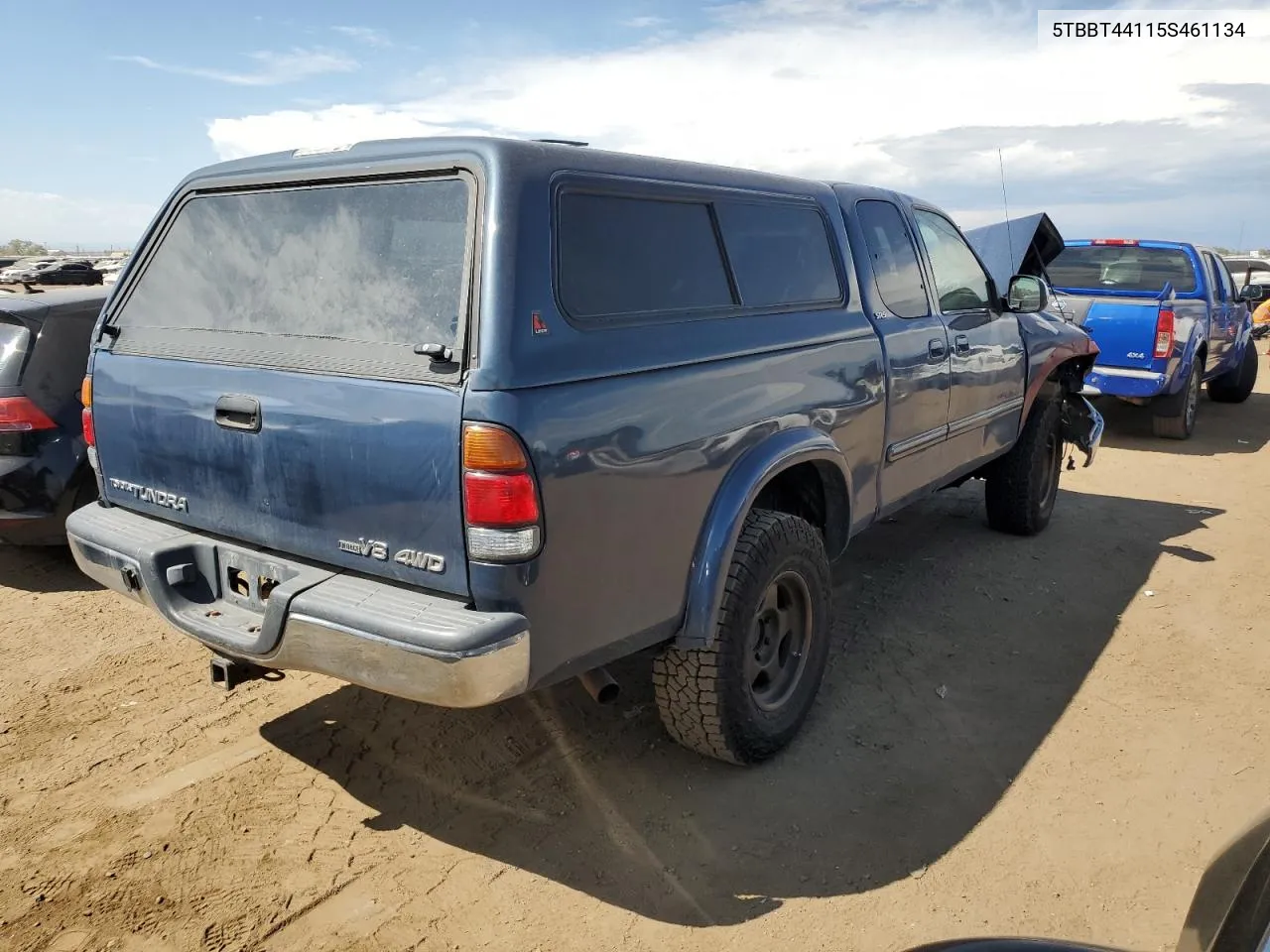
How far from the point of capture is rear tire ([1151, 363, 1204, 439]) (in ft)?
30.3

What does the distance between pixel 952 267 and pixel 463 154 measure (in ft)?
10.1

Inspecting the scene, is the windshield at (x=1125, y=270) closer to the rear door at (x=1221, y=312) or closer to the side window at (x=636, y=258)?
the rear door at (x=1221, y=312)

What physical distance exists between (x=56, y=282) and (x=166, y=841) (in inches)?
225

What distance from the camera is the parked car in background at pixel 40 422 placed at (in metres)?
4.89

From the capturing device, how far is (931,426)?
14.8ft

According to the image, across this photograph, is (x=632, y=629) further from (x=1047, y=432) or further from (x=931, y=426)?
(x=1047, y=432)

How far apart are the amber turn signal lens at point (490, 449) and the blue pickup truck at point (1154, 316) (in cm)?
734

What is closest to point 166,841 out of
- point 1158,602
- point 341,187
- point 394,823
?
point 394,823

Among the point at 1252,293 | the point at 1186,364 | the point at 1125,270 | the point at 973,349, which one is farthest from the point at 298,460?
the point at 1252,293

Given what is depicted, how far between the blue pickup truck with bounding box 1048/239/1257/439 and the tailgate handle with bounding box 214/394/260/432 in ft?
24.7

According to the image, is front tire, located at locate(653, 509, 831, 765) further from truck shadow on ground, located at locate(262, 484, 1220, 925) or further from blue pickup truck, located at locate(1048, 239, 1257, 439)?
blue pickup truck, located at locate(1048, 239, 1257, 439)

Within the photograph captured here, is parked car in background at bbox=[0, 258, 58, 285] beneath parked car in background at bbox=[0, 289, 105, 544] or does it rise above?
above

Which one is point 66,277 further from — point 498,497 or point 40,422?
point 498,497

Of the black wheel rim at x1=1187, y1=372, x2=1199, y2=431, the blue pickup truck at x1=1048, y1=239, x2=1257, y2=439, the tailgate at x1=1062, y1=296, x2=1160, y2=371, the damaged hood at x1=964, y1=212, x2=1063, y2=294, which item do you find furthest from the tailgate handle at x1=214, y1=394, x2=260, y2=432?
the black wheel rim at x1=1187, y1=372, x2=1199, y2=431
